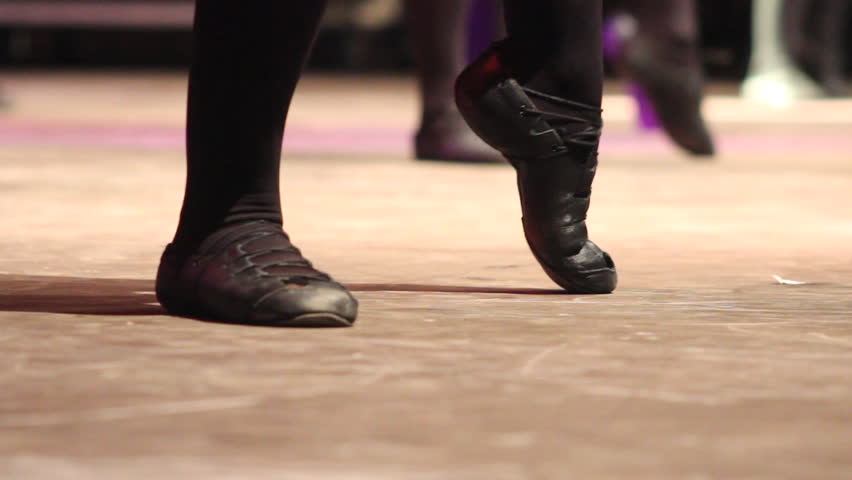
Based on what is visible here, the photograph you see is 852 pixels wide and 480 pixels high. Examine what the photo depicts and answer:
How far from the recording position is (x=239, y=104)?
1.47 metres

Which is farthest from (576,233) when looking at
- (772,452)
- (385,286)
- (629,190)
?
(629,190)

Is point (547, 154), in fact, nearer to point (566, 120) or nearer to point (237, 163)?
point (566, 120)

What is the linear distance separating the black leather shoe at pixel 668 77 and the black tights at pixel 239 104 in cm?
203

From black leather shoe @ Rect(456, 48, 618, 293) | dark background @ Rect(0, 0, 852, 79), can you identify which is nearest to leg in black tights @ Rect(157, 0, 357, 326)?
black leather shoe @ Rect(456, 48, 618, 293)

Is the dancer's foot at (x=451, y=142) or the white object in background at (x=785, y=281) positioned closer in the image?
the white object in background at (x=785, y=281)

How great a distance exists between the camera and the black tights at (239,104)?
57.5 inches

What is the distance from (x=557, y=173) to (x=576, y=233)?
6cm

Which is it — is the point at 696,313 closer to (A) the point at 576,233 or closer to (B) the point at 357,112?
(A) the point at 576,233

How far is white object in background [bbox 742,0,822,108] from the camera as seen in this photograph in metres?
6.44

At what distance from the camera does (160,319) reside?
146cm

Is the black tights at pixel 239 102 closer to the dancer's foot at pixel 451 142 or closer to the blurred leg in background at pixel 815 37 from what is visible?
the dancer's foot at pixel 451 142

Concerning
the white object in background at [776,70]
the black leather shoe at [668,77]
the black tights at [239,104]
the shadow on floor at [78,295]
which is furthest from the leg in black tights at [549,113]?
the white object in background at [776,70]

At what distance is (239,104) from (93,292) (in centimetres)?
27

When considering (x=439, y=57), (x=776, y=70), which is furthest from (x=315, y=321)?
(x=776, y=70)
